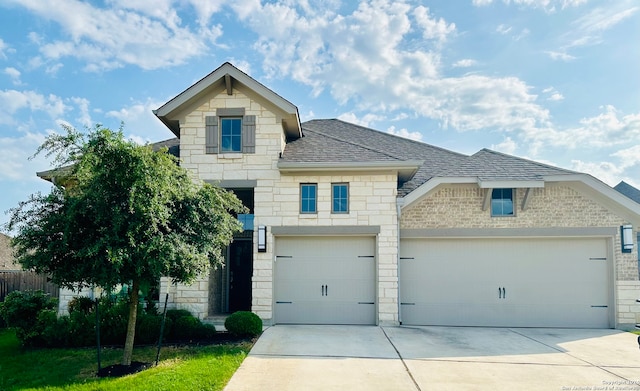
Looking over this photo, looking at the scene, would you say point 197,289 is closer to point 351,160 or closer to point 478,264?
point 351,160

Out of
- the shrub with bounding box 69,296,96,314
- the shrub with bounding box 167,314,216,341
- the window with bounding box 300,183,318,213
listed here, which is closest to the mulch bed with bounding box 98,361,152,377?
the shrub with bounding box 167,314,216,341

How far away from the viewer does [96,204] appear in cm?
689

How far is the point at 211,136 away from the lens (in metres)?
11.6

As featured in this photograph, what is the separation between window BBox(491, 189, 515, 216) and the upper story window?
22.7 feet

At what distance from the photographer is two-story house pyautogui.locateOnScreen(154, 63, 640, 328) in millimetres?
11375

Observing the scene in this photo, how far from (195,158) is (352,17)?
559cm

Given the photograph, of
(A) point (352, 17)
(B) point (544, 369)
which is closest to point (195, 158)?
(A) point (352, 17)

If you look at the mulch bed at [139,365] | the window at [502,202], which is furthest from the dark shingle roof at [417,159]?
the mulch bed at [139,365]

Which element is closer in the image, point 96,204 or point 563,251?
point 96,204

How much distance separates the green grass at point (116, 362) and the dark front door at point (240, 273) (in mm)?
4528

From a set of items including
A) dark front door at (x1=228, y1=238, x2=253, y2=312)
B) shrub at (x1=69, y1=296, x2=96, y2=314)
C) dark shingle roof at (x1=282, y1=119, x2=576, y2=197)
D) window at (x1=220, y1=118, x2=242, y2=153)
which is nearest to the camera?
shrub at (x1=69, y1=296, x2=96, y2=314)

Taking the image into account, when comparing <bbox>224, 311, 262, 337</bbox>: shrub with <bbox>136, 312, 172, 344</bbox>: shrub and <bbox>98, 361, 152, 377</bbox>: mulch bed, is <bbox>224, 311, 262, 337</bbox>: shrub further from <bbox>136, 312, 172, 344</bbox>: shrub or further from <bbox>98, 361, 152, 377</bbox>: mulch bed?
<bbox>98, 361, 152, 377</bbox>: mulch bed

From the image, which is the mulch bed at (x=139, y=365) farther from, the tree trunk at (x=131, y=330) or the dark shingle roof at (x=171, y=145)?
the dark shingle roof at (x=171, y=145)

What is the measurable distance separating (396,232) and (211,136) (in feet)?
18.8
